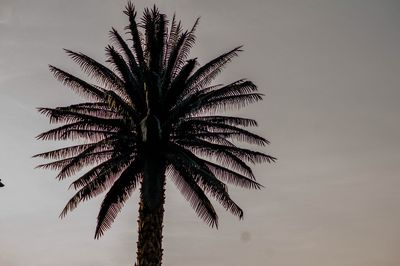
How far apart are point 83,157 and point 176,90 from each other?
4839mm

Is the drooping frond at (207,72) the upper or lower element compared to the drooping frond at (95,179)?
upper

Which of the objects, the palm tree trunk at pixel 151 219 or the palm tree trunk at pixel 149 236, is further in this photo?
the palm tree trunk at pixel 149 236

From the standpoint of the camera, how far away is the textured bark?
2108 cm

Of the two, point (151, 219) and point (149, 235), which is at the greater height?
point (151, 219)

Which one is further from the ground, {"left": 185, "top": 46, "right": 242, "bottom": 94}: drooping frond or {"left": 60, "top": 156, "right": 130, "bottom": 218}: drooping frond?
{"left": 185, "top": 46, "right": 242, "bottom": 94}: drooping frond

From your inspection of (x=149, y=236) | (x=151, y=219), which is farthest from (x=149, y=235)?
(x=151, y=219)

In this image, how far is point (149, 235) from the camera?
69.8 ft

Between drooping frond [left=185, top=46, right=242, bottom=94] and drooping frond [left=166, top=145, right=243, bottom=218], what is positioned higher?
drooping frond [left=185, top=46, right=242, bottom=94]

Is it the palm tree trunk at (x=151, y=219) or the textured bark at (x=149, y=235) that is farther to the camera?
the textured bark at (x=149, y=235)

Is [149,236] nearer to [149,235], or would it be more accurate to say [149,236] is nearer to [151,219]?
[149,235]

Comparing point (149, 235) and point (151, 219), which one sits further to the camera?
point (151, 219)

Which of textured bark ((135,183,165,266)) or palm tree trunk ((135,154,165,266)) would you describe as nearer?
palm tree trunk ((135,154,165,266))

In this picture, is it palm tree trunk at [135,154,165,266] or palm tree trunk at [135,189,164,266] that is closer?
palm tree trunk at [135,154,165,266]

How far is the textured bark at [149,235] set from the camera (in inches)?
830
